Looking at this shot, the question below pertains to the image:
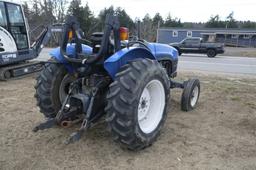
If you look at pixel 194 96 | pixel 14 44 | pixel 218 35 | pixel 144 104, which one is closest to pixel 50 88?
pixel 144 104

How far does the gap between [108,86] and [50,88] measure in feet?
3.04

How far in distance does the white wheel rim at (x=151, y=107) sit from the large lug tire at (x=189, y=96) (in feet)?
4.88

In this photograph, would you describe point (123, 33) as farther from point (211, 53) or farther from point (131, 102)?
point (211, 53)

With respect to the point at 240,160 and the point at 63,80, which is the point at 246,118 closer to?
the point at 240,160

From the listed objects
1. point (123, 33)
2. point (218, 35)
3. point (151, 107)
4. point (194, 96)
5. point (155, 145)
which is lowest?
point (218, 35)

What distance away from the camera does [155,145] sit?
4086 mm

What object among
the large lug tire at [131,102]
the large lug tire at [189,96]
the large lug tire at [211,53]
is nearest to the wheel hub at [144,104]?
the large lug tire at [131,102]

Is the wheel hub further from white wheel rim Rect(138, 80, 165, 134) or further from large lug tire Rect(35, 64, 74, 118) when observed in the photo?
Answer: large lug tire Rect(35, 64, 74, 118)

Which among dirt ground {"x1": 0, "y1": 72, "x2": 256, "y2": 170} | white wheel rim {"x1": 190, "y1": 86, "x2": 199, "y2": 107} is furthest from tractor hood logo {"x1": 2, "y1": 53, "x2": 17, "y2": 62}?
white wheel rim {"x1": 190, "y1": 86, "x2": 199, "y2": 107}

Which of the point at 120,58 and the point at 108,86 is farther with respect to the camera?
the point at 108,86

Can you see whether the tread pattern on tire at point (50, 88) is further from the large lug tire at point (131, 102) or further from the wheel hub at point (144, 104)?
the wheel hub at point (144, 104)

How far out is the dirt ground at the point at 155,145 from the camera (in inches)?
141

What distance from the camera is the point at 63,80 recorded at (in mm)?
4492

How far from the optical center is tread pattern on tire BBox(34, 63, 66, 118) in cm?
436
